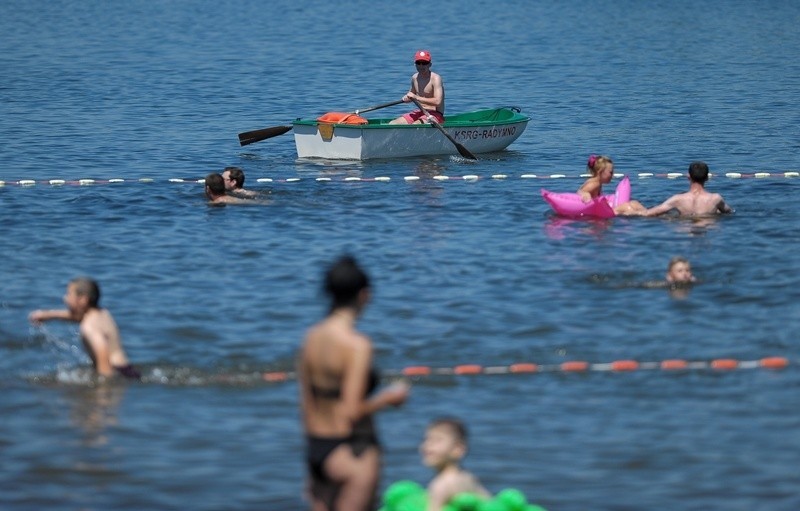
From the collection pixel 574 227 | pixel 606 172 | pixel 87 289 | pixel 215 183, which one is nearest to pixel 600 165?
pixel 606 172

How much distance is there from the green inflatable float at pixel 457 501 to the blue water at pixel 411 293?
137cm

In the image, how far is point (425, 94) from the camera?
2577cm

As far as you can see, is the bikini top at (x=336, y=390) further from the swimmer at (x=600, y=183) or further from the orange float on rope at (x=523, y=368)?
the swimmer at (x=600, y=183)

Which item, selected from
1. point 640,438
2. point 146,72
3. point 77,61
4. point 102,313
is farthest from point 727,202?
point 77,61

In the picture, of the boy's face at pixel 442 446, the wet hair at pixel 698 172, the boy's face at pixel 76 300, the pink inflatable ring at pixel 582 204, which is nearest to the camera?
the boy's face at pixel 442 446

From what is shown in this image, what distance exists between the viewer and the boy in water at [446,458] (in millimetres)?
8742

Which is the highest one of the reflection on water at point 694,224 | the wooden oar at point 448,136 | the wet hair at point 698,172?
the wooden oar at point 448,136

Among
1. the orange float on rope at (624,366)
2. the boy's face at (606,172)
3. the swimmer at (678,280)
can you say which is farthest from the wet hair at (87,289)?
the boy's face at (606,172)

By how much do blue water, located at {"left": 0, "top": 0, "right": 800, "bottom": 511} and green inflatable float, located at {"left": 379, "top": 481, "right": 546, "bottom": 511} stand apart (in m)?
1.37

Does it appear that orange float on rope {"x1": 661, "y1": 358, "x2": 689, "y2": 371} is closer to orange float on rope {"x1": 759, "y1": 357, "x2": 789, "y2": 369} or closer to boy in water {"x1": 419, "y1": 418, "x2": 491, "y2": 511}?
orange float on rope {"x1": 759, "y1": 357, "x2": 789, "y2": 369}

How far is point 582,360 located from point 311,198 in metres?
9.18

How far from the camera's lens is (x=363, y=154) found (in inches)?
998

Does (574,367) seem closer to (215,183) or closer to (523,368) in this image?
(523,368)

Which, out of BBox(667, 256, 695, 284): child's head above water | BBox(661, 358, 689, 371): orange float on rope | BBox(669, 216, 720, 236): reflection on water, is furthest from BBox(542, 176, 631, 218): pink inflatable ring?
BBox(661, 358, 689, 371): orange float on rope
